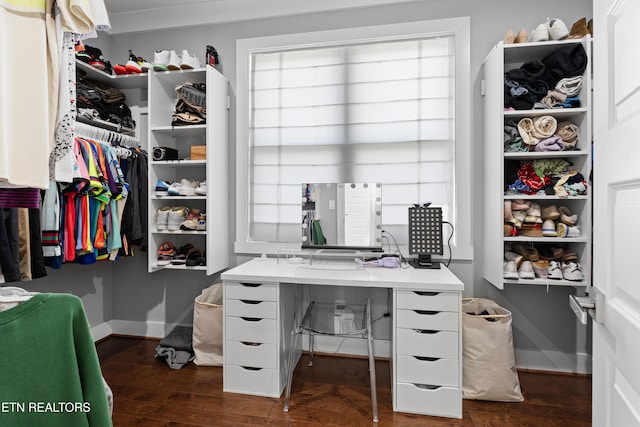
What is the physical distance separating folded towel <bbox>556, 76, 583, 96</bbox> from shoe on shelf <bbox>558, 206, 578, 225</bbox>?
2.34 feet

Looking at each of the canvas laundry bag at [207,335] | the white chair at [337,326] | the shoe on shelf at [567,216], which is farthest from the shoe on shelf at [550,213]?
the canvas laundry bag at [207,335]

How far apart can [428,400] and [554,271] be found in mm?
1117

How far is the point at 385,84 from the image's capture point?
8.18 ft

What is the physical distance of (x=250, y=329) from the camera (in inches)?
78.2

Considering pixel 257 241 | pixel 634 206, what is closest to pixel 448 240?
pixel 257 241

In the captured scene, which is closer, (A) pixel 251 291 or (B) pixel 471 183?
(A) pixel 251 291

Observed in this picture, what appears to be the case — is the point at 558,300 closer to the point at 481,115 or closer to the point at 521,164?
the point at 521,164

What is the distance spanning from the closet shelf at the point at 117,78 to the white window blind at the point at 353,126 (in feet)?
2.99

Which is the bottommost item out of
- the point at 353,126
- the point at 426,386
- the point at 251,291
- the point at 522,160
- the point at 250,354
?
the point at 426,386

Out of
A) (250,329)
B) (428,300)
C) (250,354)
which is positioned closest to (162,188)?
(250,329)

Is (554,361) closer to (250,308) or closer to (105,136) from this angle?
(250,308)

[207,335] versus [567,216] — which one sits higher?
[567,216]

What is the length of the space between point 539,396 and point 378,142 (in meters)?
1.90

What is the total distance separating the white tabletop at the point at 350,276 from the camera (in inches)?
71.7
